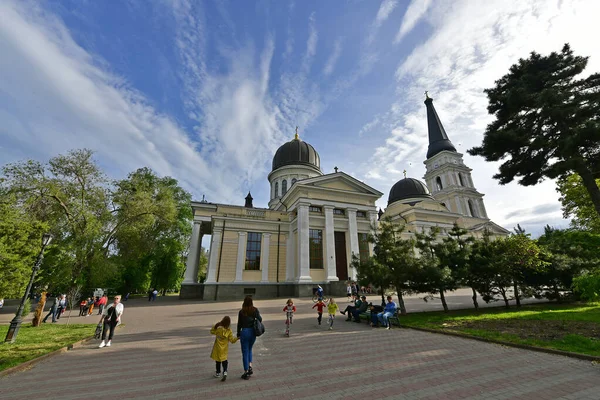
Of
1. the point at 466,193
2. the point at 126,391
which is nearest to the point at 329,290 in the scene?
the point at 126,391

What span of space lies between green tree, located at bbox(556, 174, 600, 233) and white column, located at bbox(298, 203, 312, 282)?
22629mm

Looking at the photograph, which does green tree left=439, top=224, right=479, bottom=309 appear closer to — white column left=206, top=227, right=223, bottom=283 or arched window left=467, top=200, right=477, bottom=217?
white column left=206, top=227, right=223, bottom=283

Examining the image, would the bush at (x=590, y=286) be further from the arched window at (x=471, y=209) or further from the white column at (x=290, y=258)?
the arched window at (x=471, y=209)

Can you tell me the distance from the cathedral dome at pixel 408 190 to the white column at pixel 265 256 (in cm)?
2878

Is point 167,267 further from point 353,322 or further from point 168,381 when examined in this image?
point 168,381

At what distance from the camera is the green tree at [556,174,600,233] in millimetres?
21078

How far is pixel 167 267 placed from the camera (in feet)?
123

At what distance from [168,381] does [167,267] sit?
1464 inches

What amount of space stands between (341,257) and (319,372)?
22.8 m

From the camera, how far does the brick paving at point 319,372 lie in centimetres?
454

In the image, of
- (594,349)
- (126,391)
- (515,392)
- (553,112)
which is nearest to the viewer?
(515,392)

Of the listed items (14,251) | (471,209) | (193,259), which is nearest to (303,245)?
(193,259)

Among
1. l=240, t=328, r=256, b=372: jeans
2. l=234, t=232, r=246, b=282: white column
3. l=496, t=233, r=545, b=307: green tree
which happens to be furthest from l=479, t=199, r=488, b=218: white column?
l=240, t=328, r=256, b=372: jeans

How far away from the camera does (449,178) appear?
5038 centimetres
